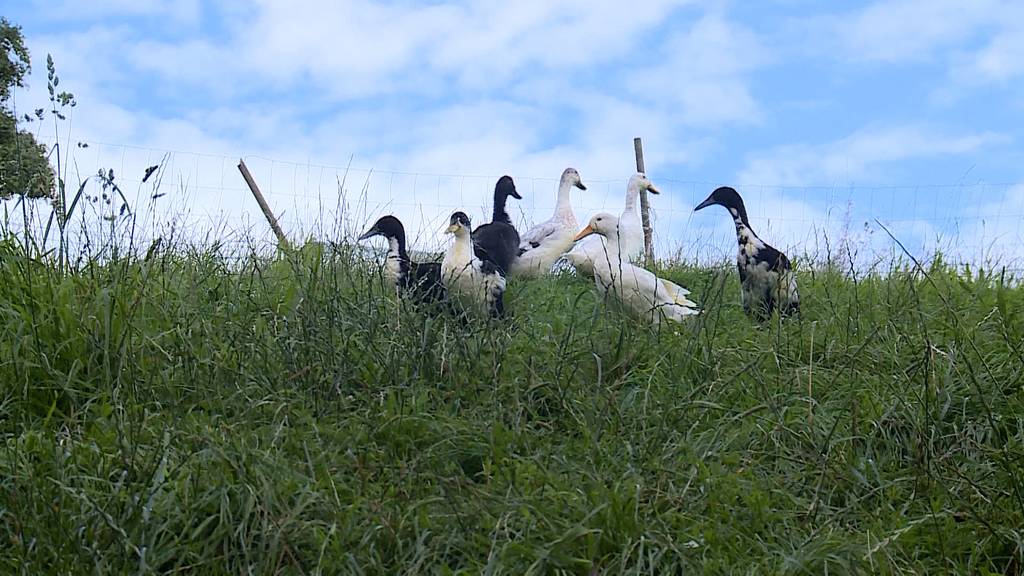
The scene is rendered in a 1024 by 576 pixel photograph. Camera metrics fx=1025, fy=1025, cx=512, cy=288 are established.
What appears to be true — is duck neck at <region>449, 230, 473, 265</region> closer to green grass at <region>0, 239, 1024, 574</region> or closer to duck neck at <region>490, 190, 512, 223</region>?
green grass at <region>0, 239, 1024, 574</region>

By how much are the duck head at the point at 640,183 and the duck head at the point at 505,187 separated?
3.60 ft

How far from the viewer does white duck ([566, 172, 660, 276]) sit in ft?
22.9

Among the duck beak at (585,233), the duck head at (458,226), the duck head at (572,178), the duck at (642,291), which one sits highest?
the duck head at (572,178)

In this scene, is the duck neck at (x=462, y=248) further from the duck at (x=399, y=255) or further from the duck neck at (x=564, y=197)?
the duck neck at (x=564, y=197)

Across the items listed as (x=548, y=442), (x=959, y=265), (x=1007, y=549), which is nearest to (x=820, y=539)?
(x=1007, y=549)

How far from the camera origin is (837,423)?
3689 millimetres

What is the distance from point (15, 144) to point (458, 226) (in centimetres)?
267

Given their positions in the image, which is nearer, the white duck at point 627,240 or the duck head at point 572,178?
the white duck at point 627,240

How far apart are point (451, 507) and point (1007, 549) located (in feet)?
5.80

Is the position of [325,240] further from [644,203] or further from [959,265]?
[644,203]

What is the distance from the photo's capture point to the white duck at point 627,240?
22.9 ft

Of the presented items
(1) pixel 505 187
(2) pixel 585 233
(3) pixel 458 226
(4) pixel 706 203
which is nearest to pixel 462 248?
(3) pixel 458 226

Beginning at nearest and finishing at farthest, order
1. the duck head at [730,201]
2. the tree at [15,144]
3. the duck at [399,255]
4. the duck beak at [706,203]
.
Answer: the tree at [15,144] → the duck at [399,255] → the duck head at [730,201] → the duck beak at [706,203]

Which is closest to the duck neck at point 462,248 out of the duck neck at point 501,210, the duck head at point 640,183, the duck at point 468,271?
the duck at point 468,271
